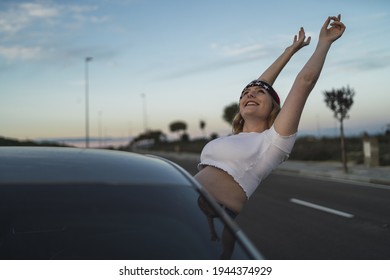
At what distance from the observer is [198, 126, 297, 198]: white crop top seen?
7.45ft

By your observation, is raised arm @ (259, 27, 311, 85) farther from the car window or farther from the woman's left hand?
the car window

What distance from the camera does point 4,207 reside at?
75.4 inches

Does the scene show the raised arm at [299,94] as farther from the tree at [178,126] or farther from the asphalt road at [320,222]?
the tree at [178,126]

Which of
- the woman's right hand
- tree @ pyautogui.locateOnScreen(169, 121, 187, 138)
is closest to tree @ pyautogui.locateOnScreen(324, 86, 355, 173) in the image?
the woman's right hand

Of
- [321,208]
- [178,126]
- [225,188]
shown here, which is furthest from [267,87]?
[178,126]

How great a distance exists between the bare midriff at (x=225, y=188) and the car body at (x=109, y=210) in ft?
1.03

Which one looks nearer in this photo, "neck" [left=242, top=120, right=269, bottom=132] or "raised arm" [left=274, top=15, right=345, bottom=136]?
"raised arm" [left=274, top=15, right=345, bottom=136]

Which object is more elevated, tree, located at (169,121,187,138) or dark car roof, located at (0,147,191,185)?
dark car roof, located at (0,147,191,185)

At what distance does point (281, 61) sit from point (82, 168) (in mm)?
1695

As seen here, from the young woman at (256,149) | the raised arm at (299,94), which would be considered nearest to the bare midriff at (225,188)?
the young woman at (256,149)

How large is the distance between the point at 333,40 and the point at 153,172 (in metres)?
1.24

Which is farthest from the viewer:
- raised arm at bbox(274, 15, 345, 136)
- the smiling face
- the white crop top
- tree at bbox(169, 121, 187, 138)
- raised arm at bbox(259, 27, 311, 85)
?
tree at bbox(169, 121, 187, 138)

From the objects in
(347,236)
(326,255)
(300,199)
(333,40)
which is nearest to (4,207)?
(333,40)

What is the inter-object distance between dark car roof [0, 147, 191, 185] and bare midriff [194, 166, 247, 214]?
25cm
